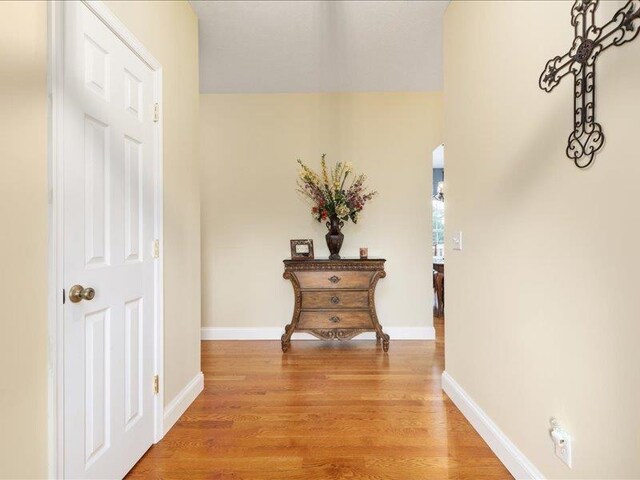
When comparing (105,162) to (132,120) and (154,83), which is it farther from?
(154,83)

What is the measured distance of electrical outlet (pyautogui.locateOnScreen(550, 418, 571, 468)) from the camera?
4.26 ft

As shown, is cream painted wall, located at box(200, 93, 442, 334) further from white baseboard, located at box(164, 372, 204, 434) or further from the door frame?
the door frame

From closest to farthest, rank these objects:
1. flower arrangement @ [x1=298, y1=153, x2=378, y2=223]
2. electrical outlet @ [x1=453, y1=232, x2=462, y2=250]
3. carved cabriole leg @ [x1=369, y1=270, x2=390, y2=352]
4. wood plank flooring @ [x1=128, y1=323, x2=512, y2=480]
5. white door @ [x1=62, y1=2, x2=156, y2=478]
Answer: white door @ [x1=62, y1=2, x2=156, y2=478], wood plank flooring @ [x1=128, y1=323, x2=512, y2=480], electrical outlet @ [x1=453, y1=232, x2=462, y2=250], carved cabriole leg @ [x1=369, y1=270, x2=390, y2=352], flower arrangement @ [x1=298, y1=153, x2=378, y2=223]

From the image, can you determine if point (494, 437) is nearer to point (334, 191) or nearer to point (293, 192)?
point (334, 191)

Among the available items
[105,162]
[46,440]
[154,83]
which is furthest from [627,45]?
[46,440]

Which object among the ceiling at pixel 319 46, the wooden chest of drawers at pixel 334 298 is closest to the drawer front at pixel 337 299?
the wooden chest of drawers at pixel 334 298

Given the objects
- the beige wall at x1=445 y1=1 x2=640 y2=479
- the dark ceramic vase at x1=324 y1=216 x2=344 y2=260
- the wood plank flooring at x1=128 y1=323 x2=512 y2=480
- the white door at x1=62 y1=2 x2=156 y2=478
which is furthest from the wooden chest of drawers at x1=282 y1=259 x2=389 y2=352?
the white door at x1=62 y1=2 x2=156 y2=478

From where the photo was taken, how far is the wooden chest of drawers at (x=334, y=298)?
356cm

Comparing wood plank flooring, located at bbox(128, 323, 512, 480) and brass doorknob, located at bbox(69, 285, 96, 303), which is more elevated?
brass doorknob, located at bbox(69, 285, 96, 303)

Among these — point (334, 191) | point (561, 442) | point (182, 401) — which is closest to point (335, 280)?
point (334, 191)

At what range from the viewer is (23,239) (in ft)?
3.75

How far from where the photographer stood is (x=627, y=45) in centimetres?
104

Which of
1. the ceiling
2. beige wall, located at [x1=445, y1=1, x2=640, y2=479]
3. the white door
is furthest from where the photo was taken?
the ceiling

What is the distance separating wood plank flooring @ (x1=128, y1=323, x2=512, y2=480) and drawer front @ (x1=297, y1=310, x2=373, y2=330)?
1.22ft
